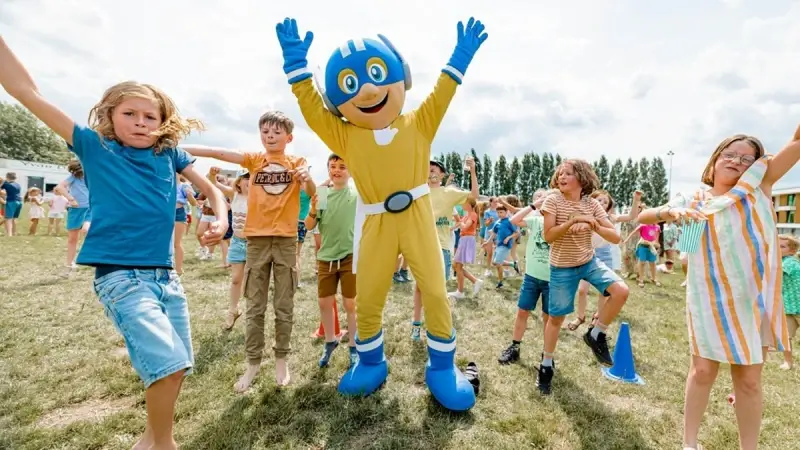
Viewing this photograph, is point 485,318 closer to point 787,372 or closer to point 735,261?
point 787,372

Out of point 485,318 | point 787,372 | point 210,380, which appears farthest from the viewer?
point 485,318

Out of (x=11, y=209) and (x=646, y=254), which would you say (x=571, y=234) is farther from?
(x=11, y=209)

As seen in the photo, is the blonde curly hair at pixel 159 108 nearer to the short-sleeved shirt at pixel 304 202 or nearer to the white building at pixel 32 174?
the short-sleeved shirt at pixel 304 202

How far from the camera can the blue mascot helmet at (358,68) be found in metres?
2.91

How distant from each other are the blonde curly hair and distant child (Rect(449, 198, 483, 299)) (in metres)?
5.30

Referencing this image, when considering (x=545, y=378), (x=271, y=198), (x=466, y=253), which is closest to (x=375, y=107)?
(x=271, y=198)

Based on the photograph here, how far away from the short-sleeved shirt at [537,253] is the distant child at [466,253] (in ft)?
7.37

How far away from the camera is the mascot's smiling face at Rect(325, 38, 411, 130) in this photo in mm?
2904

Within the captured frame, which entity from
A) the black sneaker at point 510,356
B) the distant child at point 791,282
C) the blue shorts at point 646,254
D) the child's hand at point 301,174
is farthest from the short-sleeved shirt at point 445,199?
the blue shorts at point 646,254

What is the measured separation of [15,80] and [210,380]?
249cm

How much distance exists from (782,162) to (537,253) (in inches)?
86.6

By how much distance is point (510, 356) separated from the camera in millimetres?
4109

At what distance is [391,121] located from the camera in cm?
306

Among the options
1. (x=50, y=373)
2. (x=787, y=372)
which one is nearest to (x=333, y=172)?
(x=50, y=373)
